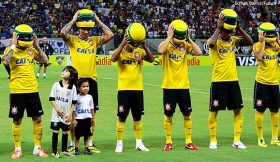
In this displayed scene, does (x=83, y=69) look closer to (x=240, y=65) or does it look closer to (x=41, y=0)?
(x=240, y=65)

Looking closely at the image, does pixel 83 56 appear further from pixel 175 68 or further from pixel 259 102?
pixel 259 102

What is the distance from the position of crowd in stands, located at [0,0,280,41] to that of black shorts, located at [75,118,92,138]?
112 feet

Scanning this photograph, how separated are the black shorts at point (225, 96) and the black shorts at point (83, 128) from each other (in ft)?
8.44

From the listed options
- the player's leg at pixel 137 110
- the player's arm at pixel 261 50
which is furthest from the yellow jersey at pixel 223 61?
the player's leg at pixel 137 110

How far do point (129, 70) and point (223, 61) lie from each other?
77.1 inches

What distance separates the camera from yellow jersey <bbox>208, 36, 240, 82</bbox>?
12.6 metres

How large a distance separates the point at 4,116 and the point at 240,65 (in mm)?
29468

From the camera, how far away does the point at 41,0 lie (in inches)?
2007

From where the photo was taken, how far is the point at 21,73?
Result: 11742mm

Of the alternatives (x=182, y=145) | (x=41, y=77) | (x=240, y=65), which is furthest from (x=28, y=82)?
(x=240, y=65)

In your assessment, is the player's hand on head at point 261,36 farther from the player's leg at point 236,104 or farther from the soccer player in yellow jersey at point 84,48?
the soccer player in yellow jersey at point 84,48

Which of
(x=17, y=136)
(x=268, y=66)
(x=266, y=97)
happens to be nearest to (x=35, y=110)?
(x=17, y=136)

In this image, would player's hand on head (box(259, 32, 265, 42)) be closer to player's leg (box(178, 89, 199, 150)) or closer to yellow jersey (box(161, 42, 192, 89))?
yellow jersey (box(161, 42, 192, 89))

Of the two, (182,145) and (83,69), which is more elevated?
(83,69)
